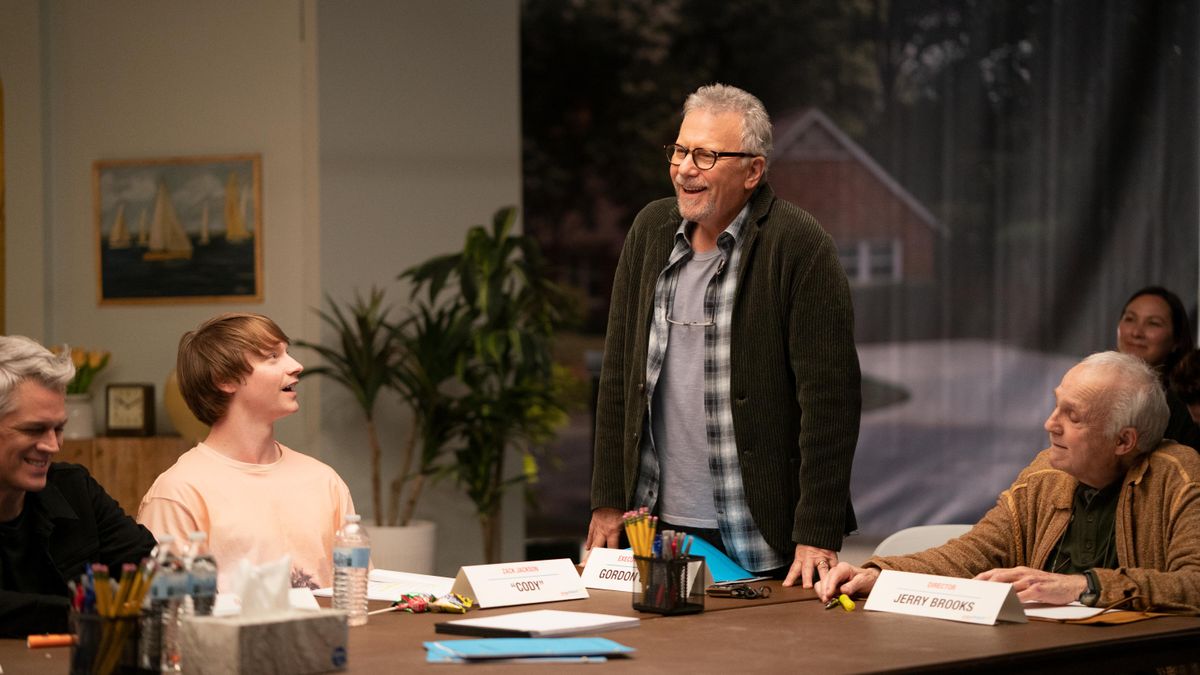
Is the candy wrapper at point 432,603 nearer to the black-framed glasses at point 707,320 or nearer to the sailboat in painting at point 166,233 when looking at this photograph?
the black-framed glasses at point 707,320

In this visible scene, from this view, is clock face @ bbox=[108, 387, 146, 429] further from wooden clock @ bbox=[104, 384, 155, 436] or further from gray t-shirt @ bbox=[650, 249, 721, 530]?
gray t-shirt @ bbox=[650, 249, 721, 530]

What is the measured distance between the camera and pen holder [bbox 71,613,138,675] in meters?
1.97

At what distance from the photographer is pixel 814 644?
2.28m

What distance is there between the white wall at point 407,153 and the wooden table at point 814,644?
3.85 metres

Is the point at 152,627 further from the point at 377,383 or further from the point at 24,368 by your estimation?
the point at 377,383

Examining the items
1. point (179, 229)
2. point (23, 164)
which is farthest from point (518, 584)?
point (23, 164)

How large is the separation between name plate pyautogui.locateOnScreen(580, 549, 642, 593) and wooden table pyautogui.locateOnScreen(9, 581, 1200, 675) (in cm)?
18

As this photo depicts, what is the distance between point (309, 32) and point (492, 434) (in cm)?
189

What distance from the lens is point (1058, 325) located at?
301 inches

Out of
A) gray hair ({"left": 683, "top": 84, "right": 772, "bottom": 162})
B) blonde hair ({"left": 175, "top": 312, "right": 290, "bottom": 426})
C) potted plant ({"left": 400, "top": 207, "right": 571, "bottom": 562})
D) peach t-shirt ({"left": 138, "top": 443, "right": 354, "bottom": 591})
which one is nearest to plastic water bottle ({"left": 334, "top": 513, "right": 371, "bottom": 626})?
peach t-shirt ({"left": 138, "top": 443, "right": 354, "bottom": 591})

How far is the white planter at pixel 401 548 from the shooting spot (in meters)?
5.97

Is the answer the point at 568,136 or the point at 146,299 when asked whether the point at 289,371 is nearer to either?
the point at 146,299

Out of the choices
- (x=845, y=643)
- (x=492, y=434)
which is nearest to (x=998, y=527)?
(x=845, y=643)

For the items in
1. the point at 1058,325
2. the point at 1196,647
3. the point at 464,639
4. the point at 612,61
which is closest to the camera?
the point at 464,639
